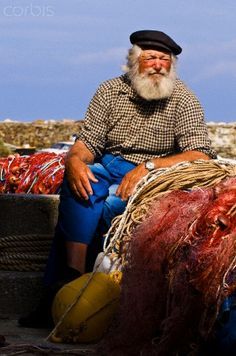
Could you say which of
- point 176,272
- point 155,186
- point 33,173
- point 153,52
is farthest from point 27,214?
point 176,272

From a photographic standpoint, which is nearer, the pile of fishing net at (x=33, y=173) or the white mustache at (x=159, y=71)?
the white mustache at (x=159, y=71)

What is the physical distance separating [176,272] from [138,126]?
86.6 inches

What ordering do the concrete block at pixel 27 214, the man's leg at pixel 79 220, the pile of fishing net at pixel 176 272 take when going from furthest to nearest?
the concrete block at pixel 27 214 → the man's leg at pixel 79 220 → the pile of fishing net at pixel 176 272

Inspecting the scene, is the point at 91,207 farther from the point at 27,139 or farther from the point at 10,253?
the point at 27,139

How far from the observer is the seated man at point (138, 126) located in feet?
24.1

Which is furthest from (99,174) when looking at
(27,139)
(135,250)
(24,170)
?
(27,139)

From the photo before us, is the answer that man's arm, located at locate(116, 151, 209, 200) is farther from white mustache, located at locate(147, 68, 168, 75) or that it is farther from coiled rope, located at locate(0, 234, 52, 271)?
coiled rope, located at locate(0, 234, 52, 271)

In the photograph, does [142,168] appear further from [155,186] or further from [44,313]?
[44,313]

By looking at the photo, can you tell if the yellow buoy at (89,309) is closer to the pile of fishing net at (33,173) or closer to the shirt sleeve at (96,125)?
the shirt sleeve at (96,125)

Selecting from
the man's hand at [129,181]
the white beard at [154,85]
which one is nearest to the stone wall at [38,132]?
the white beard at [154,85]

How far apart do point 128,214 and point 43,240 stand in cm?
178

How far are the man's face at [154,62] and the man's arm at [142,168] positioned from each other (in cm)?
58

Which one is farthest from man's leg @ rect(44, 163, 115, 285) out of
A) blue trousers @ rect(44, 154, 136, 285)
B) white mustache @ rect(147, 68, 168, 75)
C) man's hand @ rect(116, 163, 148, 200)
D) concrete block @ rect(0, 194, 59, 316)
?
concrete block @ rect(0, 194, 59, 316)

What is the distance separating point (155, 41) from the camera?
755 centimetres
